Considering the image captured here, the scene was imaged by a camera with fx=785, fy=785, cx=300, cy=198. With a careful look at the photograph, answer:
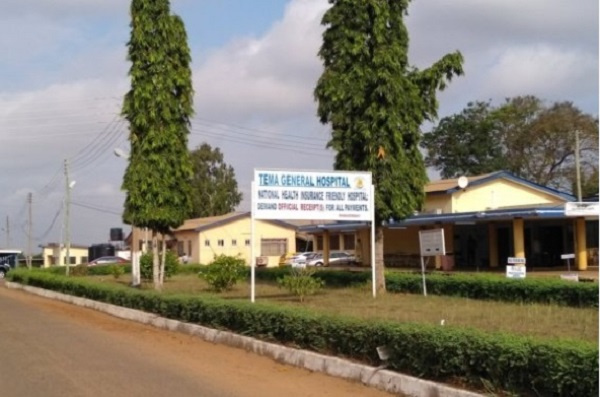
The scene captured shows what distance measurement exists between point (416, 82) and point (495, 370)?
15334mm

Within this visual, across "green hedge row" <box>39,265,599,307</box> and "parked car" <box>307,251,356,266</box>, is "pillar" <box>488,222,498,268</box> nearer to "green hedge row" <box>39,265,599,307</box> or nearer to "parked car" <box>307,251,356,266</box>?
"parked car" <box>307,251,356,266</box>

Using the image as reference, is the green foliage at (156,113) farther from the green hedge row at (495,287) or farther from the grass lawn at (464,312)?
the green hedge row at (495,287)

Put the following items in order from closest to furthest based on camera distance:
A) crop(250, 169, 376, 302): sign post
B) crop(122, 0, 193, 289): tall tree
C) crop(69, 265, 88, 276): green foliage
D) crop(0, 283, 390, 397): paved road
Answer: crop(0, 283, 390, 397): paved road → crop(250, 169, 376, 302): sign post → crop(122, 0, 193, 289): tall tree → crop(69, 265, 88, 276): green foliage

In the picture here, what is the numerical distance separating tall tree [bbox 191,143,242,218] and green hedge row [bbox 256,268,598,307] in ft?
204

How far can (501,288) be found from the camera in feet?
62.0

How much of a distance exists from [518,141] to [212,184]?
117 feet

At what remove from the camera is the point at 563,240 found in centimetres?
4188

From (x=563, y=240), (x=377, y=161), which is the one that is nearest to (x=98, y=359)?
(x=377, y=161)

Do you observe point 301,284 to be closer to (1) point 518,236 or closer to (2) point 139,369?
(2) point 139,369

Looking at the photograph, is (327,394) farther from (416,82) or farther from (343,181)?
(416,82)

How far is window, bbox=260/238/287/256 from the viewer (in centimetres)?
6456

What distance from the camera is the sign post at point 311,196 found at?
60.9ft

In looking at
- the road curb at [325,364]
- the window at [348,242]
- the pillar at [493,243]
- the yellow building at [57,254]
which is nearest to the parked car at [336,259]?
the window at [348,242]

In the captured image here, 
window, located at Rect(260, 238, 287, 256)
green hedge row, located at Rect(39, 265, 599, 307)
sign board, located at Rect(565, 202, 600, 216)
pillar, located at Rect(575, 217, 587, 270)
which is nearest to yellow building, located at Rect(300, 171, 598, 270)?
pillar, located at Rect(575, 217, 587, 270)
